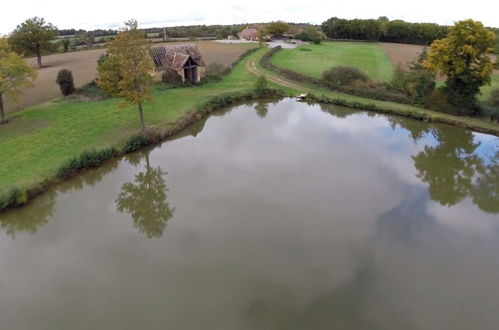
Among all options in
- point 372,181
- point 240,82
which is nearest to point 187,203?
point 372,181

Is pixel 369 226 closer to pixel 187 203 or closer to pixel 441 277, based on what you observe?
pixel 441 277

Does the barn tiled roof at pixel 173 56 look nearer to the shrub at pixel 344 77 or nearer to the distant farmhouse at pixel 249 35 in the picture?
the shrub at pixel 344 77

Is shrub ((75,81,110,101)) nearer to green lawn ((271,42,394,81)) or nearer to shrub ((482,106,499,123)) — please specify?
green lawn ((271,42,394,81))

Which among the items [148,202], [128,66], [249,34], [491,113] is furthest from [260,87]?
[249,34]

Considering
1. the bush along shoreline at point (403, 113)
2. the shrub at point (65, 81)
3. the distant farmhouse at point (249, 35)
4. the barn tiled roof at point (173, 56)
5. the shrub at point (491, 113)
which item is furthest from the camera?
the distant farmhouse at point (249, 35)

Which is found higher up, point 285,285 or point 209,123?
point 209,123

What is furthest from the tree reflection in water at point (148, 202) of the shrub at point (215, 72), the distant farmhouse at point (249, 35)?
the distant farmhouse at point (249, 35)
